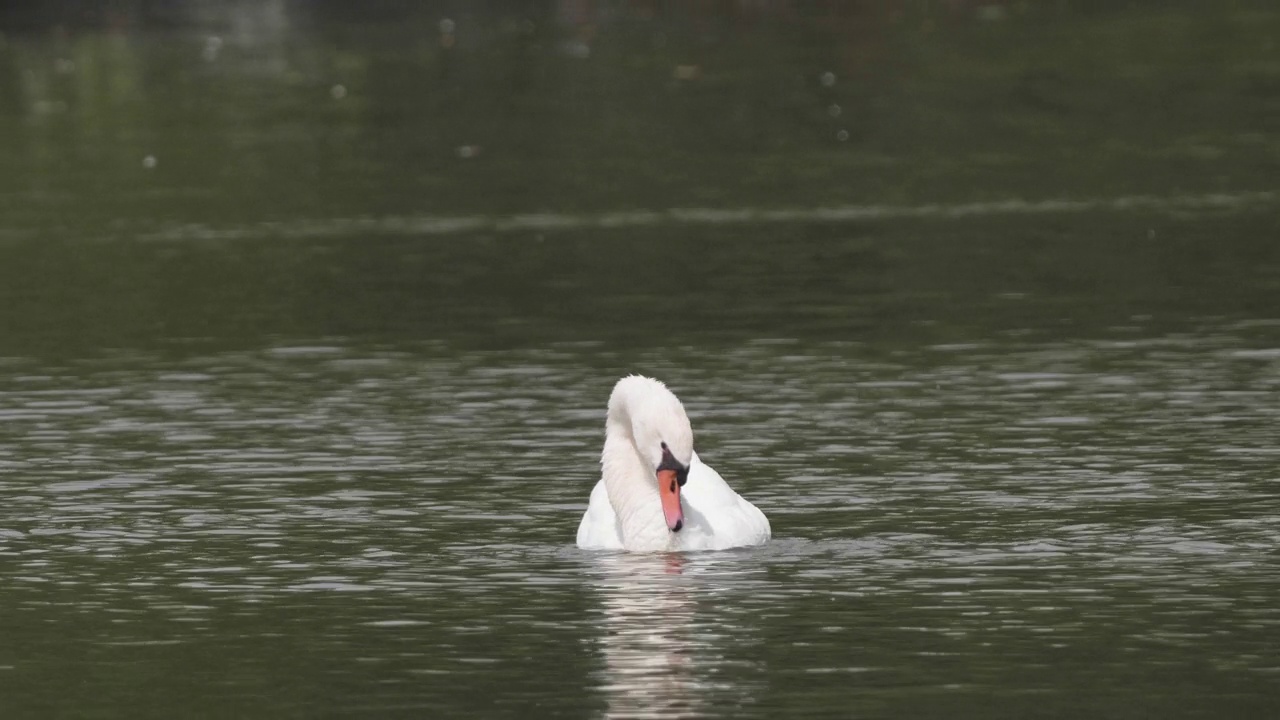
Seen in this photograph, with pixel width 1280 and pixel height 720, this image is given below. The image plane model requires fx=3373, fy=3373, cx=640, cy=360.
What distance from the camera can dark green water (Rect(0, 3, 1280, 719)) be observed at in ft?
56.1

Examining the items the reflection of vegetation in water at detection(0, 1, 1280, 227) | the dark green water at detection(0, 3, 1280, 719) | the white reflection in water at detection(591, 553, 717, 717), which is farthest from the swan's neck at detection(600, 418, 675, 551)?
the reflection of vegetation in water at detection(0, 1, 1280, 227)

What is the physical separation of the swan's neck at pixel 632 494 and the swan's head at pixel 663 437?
13 centimetres

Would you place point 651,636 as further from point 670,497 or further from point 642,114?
point 642,114

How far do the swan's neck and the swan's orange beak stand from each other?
0.23 metres

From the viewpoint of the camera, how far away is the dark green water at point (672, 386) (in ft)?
56.1

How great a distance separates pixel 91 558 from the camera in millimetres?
20812

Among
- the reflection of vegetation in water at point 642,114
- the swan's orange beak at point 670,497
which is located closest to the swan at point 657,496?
the swan's orange beak at point 670,497

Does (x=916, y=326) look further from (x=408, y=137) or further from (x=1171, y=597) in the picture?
(x=408, y=137)

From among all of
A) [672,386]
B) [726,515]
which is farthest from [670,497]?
[672,386]

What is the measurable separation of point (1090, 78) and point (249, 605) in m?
50.3

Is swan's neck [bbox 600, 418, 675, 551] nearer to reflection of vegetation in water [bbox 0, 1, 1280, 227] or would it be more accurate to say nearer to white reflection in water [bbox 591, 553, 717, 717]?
white reflection in water [bbox 591, 553, 717, 717]

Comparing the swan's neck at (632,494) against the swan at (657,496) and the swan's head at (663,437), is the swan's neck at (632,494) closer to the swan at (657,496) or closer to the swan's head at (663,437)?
the swan at (657,496)

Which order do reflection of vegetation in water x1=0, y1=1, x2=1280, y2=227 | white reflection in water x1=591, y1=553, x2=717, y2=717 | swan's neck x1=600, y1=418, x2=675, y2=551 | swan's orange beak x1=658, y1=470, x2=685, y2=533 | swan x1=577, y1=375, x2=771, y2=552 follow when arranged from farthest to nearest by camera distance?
reflection of vegetation in water x1=0, y1=1, x2=1280, y2=227 → swan's neck x1=600, y1=418, x2=675, y2=551 → swan x1=577, y1=375, x2=771, y2=552 → swan's orange beak x1=658, y1=470, x2=685, y2=533 → white reflection in water x1=591, y1=553, x2=717, y2=717

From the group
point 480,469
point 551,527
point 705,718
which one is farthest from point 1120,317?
point 705,718
